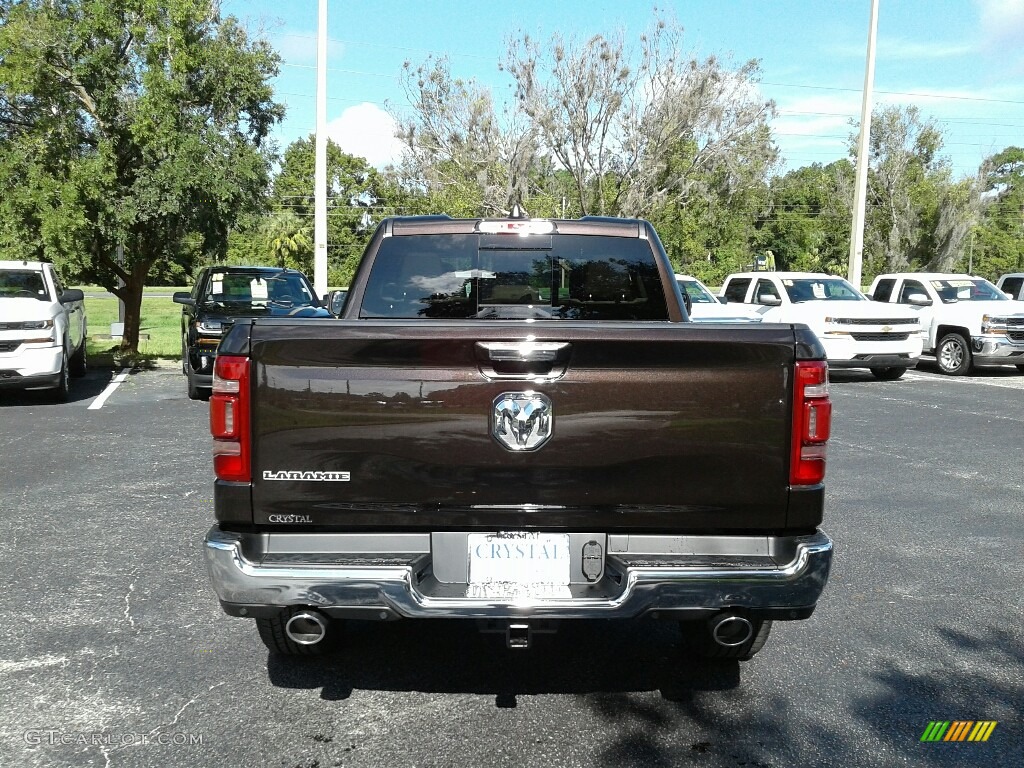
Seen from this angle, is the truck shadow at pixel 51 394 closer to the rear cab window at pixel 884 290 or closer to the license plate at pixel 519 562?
the license plate at pixel 519 562

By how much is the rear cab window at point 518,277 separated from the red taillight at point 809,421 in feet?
5.19

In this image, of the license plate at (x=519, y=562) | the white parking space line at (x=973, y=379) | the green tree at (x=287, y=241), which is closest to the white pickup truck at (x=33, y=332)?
the license plate at (x=519, y=562)

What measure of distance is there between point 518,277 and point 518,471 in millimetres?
1818

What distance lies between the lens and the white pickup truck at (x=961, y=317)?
16891mm

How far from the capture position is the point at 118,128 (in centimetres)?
1498

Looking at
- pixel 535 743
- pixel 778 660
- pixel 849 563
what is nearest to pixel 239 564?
pixel 535 743

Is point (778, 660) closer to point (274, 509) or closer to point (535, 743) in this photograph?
point (535, 743)

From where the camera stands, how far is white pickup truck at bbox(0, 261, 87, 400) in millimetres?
11516

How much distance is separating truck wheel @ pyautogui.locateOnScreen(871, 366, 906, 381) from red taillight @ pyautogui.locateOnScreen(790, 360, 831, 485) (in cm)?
1411

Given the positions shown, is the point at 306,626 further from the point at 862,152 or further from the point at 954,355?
the point at 862,152

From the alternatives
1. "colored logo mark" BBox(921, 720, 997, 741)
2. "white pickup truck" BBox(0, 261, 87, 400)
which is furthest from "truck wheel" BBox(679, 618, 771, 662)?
"white pickup truck" BBox(0, 261, 87, 400)

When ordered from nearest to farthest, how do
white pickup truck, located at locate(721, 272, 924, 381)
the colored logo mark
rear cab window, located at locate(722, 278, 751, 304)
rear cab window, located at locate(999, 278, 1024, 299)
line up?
1. the colored logo mark
2. white pickup truck, located at locate(721, 272, 924, 381)
3. rear cab window, located at locate(722, 278, 751, 304)
4. rear cab window, located at locate(999, 278, 1024, 299)

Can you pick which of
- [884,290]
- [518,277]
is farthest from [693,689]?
[884,290]

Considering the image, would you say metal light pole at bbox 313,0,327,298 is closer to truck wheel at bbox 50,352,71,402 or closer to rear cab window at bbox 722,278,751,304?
truck wheel at bbox 50,352,71,402
